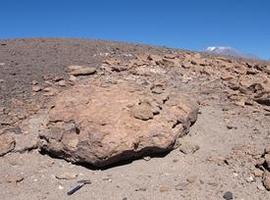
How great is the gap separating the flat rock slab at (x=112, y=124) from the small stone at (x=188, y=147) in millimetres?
158

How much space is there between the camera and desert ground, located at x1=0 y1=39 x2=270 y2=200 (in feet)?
24.1

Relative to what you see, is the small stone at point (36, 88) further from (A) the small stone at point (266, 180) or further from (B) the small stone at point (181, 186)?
(A) the small stone at point (266, 180)

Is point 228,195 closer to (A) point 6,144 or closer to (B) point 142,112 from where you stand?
(B) point 142,112

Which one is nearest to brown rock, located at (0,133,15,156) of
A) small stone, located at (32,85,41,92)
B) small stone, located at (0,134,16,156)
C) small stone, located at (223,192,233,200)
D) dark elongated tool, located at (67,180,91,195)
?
small stone, located at (0,134,16,156)

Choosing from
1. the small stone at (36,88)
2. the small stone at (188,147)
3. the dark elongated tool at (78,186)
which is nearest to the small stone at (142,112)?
the small stone at (188,147)

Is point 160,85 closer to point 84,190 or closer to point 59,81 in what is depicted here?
point 59,81

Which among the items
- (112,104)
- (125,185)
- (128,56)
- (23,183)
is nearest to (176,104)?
(112,104)

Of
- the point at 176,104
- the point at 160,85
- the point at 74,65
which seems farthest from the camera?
the point at 74,65

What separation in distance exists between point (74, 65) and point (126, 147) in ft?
12.9

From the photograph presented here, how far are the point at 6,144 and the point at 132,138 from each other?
6.99 ft

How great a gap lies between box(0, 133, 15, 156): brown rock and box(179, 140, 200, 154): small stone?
271cm

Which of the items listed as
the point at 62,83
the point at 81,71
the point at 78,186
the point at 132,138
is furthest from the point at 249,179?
the point at 81,71

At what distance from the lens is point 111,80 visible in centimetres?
1003

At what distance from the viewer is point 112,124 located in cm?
768
